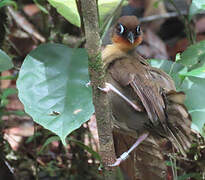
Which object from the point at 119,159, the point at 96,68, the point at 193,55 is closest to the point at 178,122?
the point at 119,159

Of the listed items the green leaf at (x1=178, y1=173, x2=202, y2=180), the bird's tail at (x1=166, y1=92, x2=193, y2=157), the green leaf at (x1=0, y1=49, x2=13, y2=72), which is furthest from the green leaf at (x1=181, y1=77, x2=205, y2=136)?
the green leaf at (x1=0, y1=49, x2=13, y2=72)

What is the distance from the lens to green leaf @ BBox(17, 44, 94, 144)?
5.63ft

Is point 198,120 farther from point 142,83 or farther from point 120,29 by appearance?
point 120,29

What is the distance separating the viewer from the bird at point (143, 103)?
1.78 meters

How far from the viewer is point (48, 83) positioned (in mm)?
1848

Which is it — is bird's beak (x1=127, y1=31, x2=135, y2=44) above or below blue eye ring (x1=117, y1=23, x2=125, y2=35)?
below

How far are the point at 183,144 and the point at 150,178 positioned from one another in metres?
0.43

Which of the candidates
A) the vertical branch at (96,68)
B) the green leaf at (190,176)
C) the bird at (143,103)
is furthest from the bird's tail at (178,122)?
the green leaf at (190,176)

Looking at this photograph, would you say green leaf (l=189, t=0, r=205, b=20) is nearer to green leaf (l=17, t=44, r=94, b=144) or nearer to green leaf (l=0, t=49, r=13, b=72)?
green leaf (l=17, t=44, r=94, b=144)

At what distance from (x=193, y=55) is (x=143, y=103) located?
0.56 m

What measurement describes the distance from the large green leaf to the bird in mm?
275

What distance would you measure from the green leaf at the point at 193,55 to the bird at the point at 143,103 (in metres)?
0.27

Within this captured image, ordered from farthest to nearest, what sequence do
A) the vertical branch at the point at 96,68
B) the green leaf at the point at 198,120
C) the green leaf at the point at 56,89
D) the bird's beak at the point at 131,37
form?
the bird's beak at the point at 131,37
the green leaf at the point at 198,120
the green leaf at the point at 56,89
the vertical branch at the point at 96,68

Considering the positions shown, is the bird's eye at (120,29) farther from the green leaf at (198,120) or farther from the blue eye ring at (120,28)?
the green leaf at (198,120)
